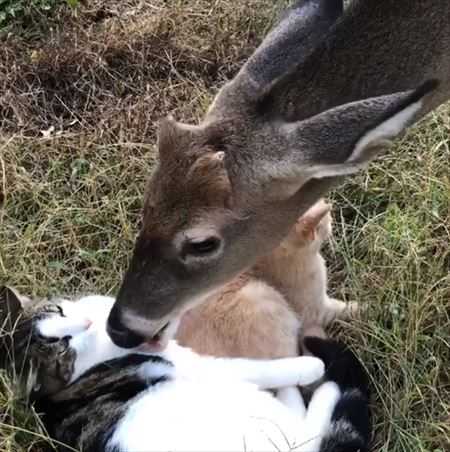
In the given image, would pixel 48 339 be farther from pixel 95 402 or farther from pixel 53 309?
pixel 95 402

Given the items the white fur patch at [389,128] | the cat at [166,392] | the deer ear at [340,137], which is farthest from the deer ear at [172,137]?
the cat at [166,392]

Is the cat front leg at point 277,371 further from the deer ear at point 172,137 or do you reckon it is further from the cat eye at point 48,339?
the deer ear at point 172,137

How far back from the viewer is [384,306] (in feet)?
16.8

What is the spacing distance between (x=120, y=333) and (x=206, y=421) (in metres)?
0.54

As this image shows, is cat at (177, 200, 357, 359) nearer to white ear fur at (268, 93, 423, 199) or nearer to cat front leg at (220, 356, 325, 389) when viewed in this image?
cat front leg at (220, 356, 325, 389)

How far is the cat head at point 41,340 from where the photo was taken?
15.0ft

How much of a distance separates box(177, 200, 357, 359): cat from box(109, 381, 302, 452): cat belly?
0.99ft

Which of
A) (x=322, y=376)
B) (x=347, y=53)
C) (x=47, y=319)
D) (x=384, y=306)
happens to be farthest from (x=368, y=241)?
(x=47, y=319)

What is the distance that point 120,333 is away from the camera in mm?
4383

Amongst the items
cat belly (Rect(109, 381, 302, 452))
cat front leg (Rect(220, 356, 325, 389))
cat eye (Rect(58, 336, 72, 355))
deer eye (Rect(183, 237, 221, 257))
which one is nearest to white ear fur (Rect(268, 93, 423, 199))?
deer eye (Rect(183, 237, 221, 257))

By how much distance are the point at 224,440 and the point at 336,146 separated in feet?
4.11

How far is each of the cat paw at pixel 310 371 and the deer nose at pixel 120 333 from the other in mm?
723

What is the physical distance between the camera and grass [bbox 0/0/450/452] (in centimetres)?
491

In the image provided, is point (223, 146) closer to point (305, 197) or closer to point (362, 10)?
point (305, 197)
